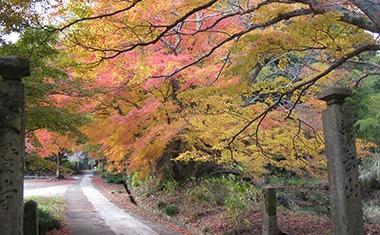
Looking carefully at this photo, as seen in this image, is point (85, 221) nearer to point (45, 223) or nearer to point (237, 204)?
point (45, 223)

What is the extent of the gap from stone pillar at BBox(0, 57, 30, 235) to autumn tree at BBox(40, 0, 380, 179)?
2.72 metres

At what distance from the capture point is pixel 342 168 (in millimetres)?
4359

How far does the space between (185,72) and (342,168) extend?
6.46 metres

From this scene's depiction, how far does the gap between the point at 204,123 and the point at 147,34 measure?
3.35m

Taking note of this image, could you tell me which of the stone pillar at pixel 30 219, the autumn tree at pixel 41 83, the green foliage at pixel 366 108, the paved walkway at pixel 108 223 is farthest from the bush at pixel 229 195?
the green foliage at pixel 366 108

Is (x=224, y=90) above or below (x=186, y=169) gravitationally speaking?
above

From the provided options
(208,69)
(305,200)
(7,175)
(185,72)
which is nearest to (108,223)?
(185,72)

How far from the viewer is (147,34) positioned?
679cm

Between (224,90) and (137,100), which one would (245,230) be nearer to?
(224,90)

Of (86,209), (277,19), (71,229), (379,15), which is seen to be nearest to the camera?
(379,15)

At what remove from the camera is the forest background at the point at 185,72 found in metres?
5.76

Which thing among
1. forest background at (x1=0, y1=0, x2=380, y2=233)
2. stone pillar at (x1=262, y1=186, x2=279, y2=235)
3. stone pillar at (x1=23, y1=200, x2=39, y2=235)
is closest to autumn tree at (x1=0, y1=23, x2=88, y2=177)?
forest background at (x1=0, y1=0, x2=380, y2=233)

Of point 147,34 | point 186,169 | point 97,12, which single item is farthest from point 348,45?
point 186,169

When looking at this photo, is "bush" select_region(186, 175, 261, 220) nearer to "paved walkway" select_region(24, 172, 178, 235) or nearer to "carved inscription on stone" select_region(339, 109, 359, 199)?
"paved walkway" select_region(24, 172, 178, 235)
